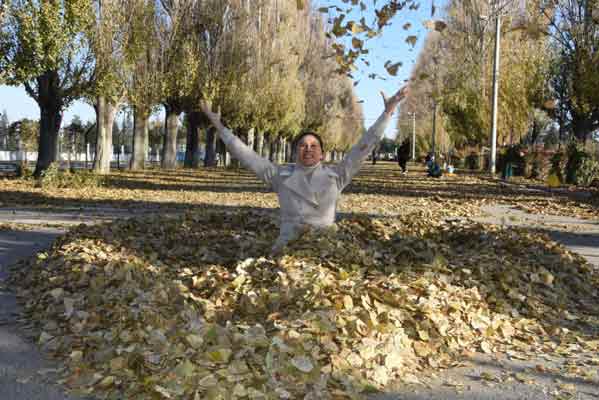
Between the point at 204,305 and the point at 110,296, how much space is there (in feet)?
2.53

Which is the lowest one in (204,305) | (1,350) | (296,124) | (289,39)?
(1,350)

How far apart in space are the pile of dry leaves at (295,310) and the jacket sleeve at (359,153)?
0.60 meters

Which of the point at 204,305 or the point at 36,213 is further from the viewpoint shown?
the point at 36,213

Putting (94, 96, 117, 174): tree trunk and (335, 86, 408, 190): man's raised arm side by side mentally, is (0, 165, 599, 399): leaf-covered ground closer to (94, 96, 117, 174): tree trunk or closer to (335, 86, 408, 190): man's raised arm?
(335, 86, 408, 190): man's raised arm

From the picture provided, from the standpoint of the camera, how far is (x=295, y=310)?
14.0 ft

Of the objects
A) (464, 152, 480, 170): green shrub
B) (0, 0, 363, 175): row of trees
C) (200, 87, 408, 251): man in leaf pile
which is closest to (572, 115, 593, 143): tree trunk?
(464, 152, 480, 170): green shrub

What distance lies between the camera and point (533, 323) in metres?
4.85

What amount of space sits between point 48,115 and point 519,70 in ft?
76.5

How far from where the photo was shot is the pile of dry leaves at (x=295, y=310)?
3.52m

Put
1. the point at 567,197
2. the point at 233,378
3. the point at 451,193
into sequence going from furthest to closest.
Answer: the point at 451,193
the point at 567,197
the point at 233,378

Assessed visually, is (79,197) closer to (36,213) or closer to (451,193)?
(36,213)

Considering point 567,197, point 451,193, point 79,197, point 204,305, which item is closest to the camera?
point 204,305

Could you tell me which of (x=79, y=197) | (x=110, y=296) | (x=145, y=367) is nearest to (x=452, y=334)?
(x=145, y=367)

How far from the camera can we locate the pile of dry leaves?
3.52m
